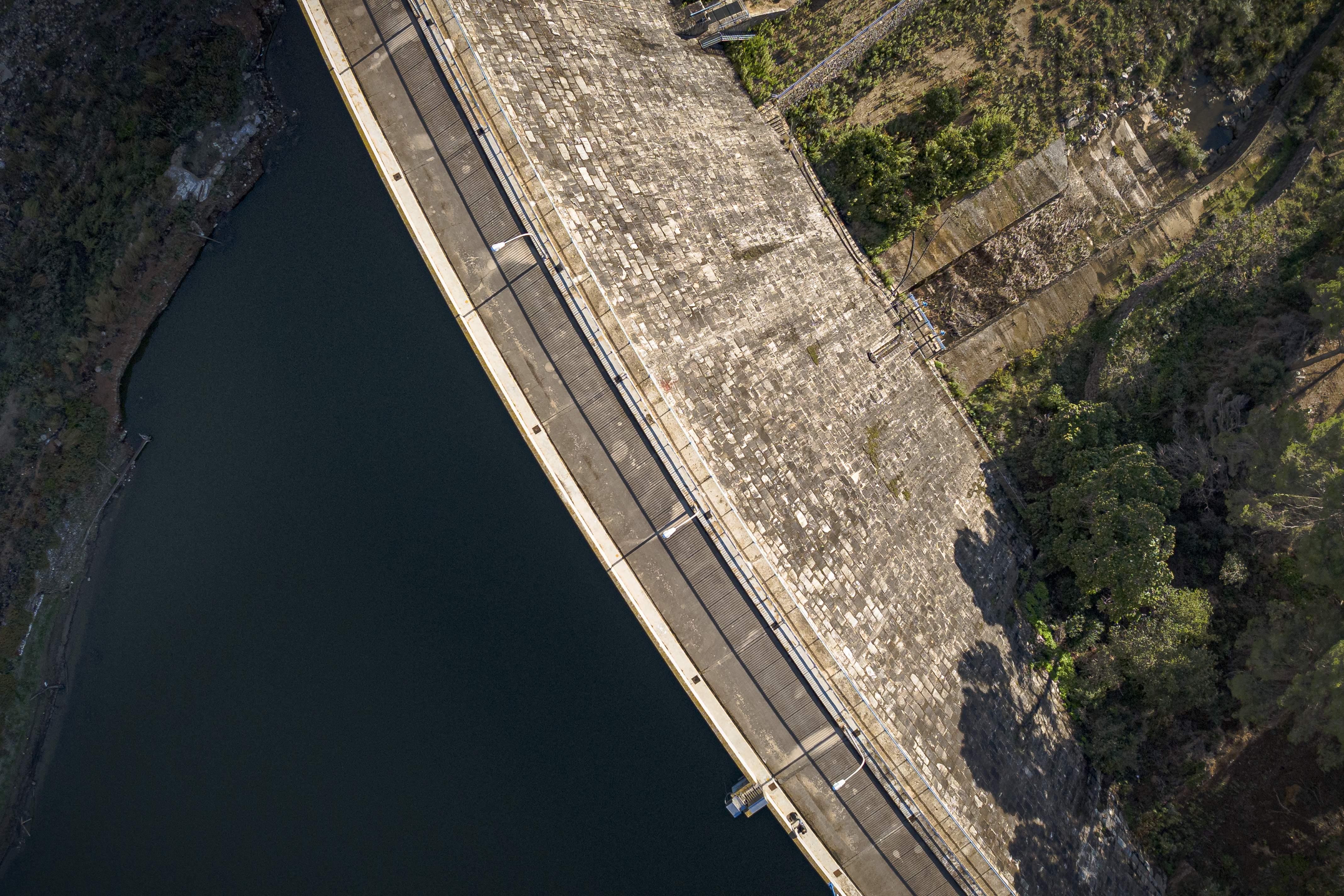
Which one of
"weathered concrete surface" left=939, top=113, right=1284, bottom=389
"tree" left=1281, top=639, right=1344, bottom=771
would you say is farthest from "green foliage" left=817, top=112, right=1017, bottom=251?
"tree" left=1281, top=639, right=1344, bottom=771

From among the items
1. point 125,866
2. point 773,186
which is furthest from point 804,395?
point 125,866

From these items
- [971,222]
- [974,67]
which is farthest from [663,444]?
[974,67]

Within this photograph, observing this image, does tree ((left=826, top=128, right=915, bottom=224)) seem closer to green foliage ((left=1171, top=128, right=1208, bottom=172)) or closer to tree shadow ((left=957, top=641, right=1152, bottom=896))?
green foliage ((left=1171, top=128, right=1208, bottom=172))

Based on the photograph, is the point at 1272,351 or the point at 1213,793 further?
the point at 1272,351

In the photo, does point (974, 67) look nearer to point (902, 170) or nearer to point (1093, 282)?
point (902, 170)

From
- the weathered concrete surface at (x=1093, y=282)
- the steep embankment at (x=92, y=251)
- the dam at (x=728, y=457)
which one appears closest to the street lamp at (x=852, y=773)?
the dam at (x=728, y=457)

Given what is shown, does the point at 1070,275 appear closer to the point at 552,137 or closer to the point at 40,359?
the point at 552,137
